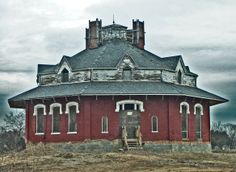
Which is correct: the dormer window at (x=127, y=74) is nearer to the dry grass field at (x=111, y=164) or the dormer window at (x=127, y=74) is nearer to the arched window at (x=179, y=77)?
the arched window at (x=179, y=77)

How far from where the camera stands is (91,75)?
4447 centimetres

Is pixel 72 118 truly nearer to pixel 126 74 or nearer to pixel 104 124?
pixel 104 124

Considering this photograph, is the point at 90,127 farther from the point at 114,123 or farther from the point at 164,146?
the point at 164,146

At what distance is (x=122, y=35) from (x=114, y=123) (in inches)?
450

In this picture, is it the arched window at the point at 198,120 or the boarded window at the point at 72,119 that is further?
the arched window at the point at 198,120

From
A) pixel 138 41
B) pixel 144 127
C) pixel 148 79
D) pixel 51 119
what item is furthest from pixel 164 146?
pixel 138 41

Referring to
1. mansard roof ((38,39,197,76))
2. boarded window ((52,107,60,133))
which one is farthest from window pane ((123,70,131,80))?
boarded window ((52,107,60,133))

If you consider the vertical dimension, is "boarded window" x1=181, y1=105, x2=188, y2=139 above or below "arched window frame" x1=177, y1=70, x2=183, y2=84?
below

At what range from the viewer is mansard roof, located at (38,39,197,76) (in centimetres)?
4538

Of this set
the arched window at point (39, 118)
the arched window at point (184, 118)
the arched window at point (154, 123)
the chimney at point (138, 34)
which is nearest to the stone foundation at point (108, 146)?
the arched window at point (154, 123)

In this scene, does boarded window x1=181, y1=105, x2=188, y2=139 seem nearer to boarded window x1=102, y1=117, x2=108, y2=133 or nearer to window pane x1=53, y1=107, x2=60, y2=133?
boarded window x1=102, y1=117, x2=108, y2=133

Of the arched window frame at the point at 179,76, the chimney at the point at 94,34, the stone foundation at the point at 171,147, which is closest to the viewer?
the stone foundation at the point at 171,147

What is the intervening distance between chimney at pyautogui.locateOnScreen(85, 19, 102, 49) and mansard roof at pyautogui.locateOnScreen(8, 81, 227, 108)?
7.02 meters

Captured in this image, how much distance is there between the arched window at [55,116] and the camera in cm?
4447
